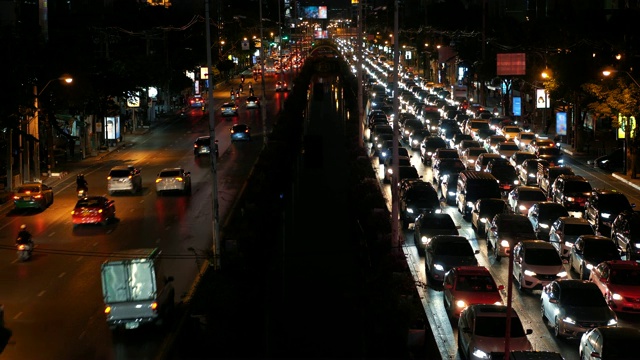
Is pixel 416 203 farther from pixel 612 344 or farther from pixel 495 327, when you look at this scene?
pixel 612 344

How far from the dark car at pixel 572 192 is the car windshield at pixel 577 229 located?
7224 millimetres

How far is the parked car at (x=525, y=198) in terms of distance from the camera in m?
39.8

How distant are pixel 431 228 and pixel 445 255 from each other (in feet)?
14.3

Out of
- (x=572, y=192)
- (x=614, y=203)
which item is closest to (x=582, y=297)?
(x=614, y=203)

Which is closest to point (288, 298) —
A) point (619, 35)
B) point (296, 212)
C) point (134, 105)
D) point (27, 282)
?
point (27, 282)

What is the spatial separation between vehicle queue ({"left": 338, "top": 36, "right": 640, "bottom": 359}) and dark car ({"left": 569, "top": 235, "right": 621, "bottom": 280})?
0.03m

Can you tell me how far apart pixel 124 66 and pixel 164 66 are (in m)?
18.9

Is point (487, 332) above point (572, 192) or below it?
below

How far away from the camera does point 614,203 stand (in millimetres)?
37375

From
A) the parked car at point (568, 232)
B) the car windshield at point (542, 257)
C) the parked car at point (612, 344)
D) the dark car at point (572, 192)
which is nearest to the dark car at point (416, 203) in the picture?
the dark car at point (572, 192)

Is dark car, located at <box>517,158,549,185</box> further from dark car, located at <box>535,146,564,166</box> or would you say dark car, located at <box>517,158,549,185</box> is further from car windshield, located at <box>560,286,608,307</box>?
car windshield, located at <box>560,286,608,307</box>

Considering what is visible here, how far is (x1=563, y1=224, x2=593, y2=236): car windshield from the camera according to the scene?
3300 cm

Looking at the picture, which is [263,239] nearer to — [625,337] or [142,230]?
[142,230]

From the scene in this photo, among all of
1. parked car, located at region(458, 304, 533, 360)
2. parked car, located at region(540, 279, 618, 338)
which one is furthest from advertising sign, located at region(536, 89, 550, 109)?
parked car, located at region(458, 304, 533, 360)
